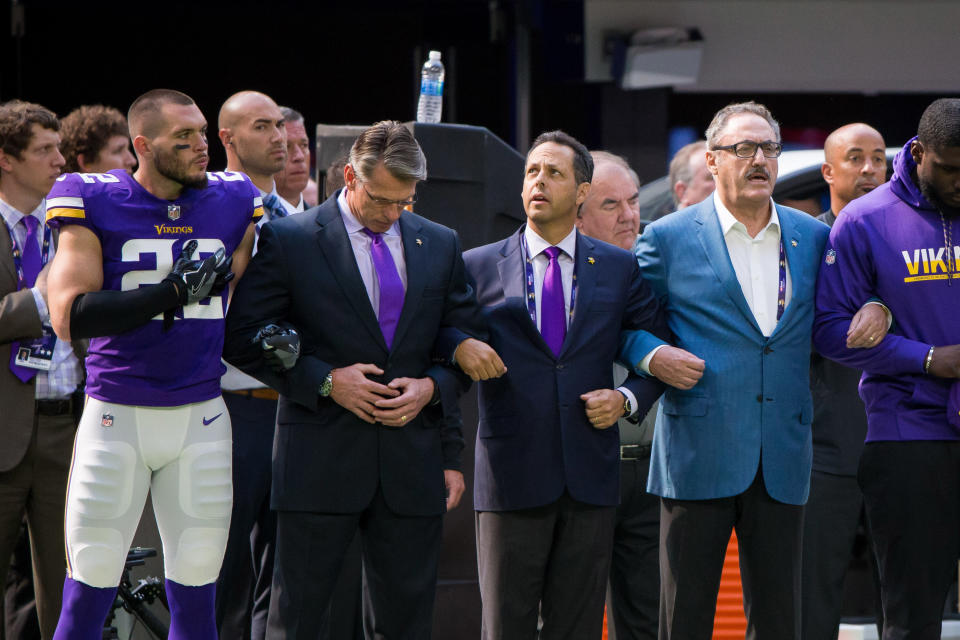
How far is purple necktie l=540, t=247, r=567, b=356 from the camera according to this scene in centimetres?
475

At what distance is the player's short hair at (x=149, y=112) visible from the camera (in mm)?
4691

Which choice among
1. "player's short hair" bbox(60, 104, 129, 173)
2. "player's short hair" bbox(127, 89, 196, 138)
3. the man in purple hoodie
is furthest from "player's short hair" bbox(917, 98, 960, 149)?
"player's short hair" bbox(60, 104, 129, 173)

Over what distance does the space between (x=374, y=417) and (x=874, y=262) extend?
1815 mm

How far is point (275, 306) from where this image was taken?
4.54 metres

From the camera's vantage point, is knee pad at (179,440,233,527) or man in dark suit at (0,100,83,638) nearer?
knee pad at (179,440,233,527)

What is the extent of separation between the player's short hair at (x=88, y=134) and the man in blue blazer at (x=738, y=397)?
2698mm

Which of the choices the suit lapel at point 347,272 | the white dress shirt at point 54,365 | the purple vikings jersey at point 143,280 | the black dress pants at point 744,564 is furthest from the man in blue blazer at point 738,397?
the white dress shirt at point 54,365

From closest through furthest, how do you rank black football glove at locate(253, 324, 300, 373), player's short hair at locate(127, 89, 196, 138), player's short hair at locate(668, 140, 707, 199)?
black football glove at locate(253, 324, 300, 373), player's short hair at locate(127, 89, 196, 138), player's short hair at locate(668, 140, 707, 199)

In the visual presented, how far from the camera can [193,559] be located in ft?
15.0

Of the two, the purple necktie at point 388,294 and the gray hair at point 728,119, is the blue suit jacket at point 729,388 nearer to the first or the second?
the gray hair at point 728,119

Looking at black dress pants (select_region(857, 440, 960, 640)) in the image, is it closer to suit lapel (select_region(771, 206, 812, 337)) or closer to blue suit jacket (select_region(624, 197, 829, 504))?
blue suit jacket (select_region(624, 197, 829, 504))

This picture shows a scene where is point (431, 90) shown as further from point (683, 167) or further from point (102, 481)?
point (102, 481)

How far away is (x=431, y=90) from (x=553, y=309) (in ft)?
5.06

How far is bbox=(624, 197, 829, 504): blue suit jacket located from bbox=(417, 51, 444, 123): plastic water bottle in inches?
60.4
